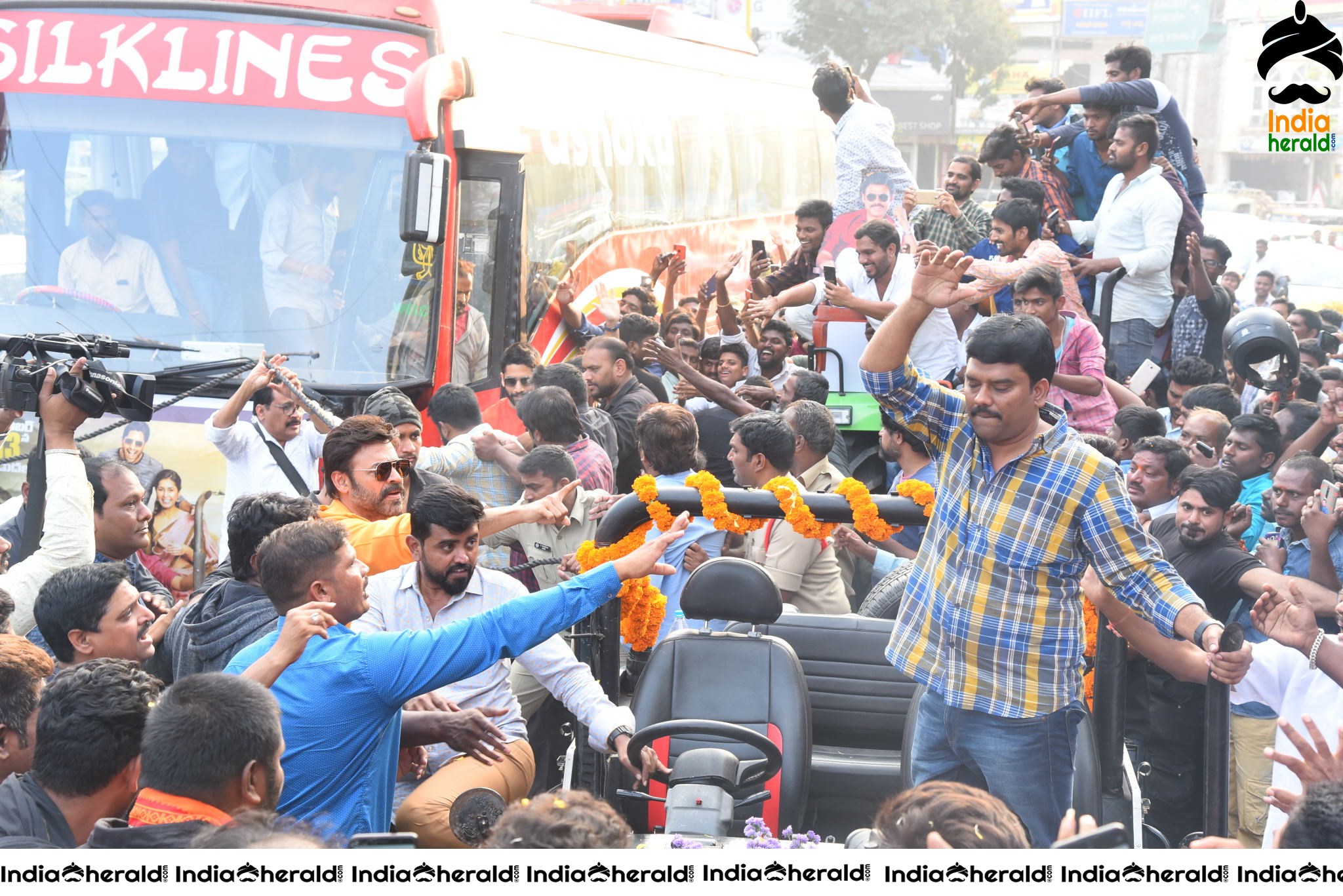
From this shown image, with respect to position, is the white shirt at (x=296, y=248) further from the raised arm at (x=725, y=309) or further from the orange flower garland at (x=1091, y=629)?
the orange flower garland at (x=1091, y=629)

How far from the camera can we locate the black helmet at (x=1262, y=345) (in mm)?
8836

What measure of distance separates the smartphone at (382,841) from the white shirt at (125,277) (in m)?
4.94

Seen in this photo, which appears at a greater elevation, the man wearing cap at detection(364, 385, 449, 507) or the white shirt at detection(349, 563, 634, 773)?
the man wearing cap at detection(364, 385, 449, 507)

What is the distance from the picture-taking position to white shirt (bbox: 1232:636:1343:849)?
13.4 ft

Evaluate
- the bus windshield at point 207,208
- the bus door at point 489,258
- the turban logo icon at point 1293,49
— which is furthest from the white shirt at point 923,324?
the turban logo icon at point 1293,49

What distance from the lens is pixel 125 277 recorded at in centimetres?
716

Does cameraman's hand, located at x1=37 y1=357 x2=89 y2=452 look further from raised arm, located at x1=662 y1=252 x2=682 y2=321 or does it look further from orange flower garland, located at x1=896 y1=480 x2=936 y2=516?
raised arm, located at x1=662 y1=252 x2=682 y2=321

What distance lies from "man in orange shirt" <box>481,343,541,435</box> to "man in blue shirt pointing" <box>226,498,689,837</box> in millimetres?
4075

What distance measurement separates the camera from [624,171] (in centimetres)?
1130

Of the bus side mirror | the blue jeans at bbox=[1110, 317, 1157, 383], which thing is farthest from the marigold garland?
the blue jeans at bbox=[1110, 317, 1157, 383]

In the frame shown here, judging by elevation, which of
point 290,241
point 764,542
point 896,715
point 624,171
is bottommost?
point 896,715

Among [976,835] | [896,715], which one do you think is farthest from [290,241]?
[976,835]

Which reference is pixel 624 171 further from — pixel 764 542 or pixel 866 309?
pixel 764 542

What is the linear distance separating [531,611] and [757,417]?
2.35 metres
